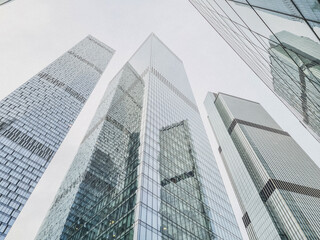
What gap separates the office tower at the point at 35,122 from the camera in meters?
78.6

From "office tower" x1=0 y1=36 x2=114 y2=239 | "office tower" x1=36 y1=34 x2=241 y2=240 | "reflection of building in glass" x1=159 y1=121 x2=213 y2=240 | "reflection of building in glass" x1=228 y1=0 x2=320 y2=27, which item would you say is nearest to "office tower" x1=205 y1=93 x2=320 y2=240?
"office tower" x1=36 y1=34 x2=241 y2=240

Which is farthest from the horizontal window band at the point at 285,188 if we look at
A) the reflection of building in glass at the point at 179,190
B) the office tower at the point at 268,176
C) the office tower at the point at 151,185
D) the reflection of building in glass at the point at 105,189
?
the reflection of building in glass at the point at 105,189

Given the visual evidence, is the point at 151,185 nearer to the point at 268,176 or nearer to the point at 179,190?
the point at 179,190

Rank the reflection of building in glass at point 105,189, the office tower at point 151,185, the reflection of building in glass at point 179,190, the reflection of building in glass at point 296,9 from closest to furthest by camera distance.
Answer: the reflection of building in glass at point 296,9 → the office tower at point 151,185 → the reflection of building in glass at point 179,190 → the reflection of building in glass at point 105,189

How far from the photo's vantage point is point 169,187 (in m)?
44.5

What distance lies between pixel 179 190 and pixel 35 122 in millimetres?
77834

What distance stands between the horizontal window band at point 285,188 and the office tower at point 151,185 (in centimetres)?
2991

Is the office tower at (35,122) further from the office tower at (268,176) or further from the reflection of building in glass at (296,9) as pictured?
the reflection of building in glass at (296,9)

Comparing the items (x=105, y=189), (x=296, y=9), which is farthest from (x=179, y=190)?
(x=296, y=9)

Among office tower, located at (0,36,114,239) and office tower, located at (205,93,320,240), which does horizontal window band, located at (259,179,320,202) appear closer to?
office tower, located at (205,93,320,240)

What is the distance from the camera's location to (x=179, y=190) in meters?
46.8

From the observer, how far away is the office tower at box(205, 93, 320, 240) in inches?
3012

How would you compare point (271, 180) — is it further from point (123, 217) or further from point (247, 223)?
point (123, 217)

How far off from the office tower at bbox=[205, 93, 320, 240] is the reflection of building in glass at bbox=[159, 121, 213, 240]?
4023 cm
